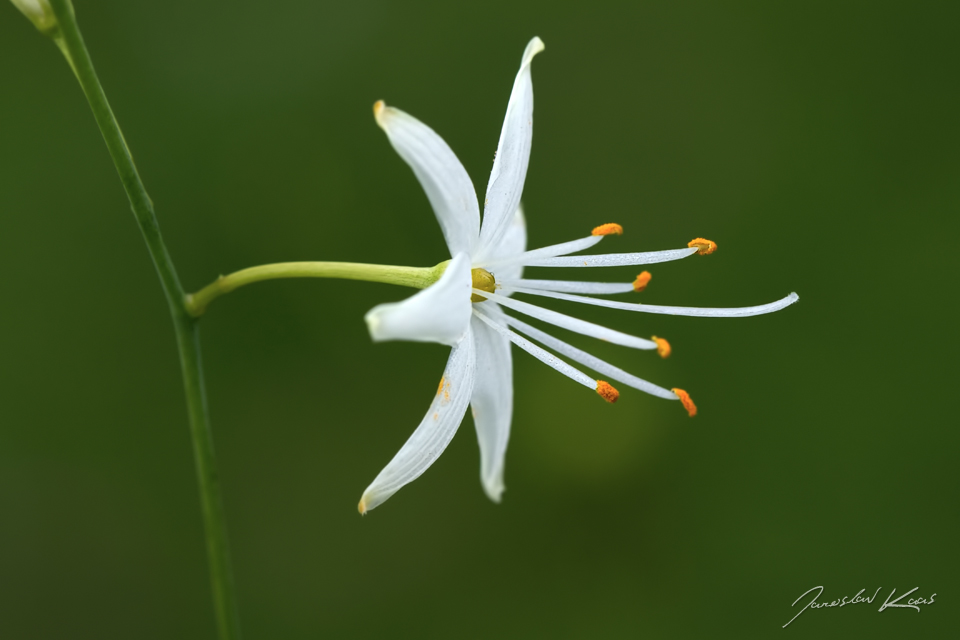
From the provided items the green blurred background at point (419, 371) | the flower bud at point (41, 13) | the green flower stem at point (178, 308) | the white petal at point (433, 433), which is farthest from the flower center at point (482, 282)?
the green blurred background at point (419, 371)

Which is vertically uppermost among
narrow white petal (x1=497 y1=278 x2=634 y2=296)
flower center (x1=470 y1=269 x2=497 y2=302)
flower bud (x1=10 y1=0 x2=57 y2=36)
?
flower bud (x1=10 y1=0 x2=57 y2=36)

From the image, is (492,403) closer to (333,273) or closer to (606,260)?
(606,260)

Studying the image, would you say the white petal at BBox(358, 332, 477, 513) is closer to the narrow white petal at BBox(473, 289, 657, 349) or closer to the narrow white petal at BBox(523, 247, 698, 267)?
the narrow white petal at BBox(473, 289, 657, 349)

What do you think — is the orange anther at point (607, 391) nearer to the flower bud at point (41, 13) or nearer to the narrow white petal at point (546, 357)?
the narrow white petal at point (546, 357)

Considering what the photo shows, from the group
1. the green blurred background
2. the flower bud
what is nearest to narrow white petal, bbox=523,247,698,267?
the flower bud

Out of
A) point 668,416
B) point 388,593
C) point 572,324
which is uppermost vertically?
point 572,324

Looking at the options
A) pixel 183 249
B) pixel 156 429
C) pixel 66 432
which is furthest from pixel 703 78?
pixel 66 432

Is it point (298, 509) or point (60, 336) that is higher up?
point (60, 336)

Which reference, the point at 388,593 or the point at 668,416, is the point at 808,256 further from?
the point at 388,593
